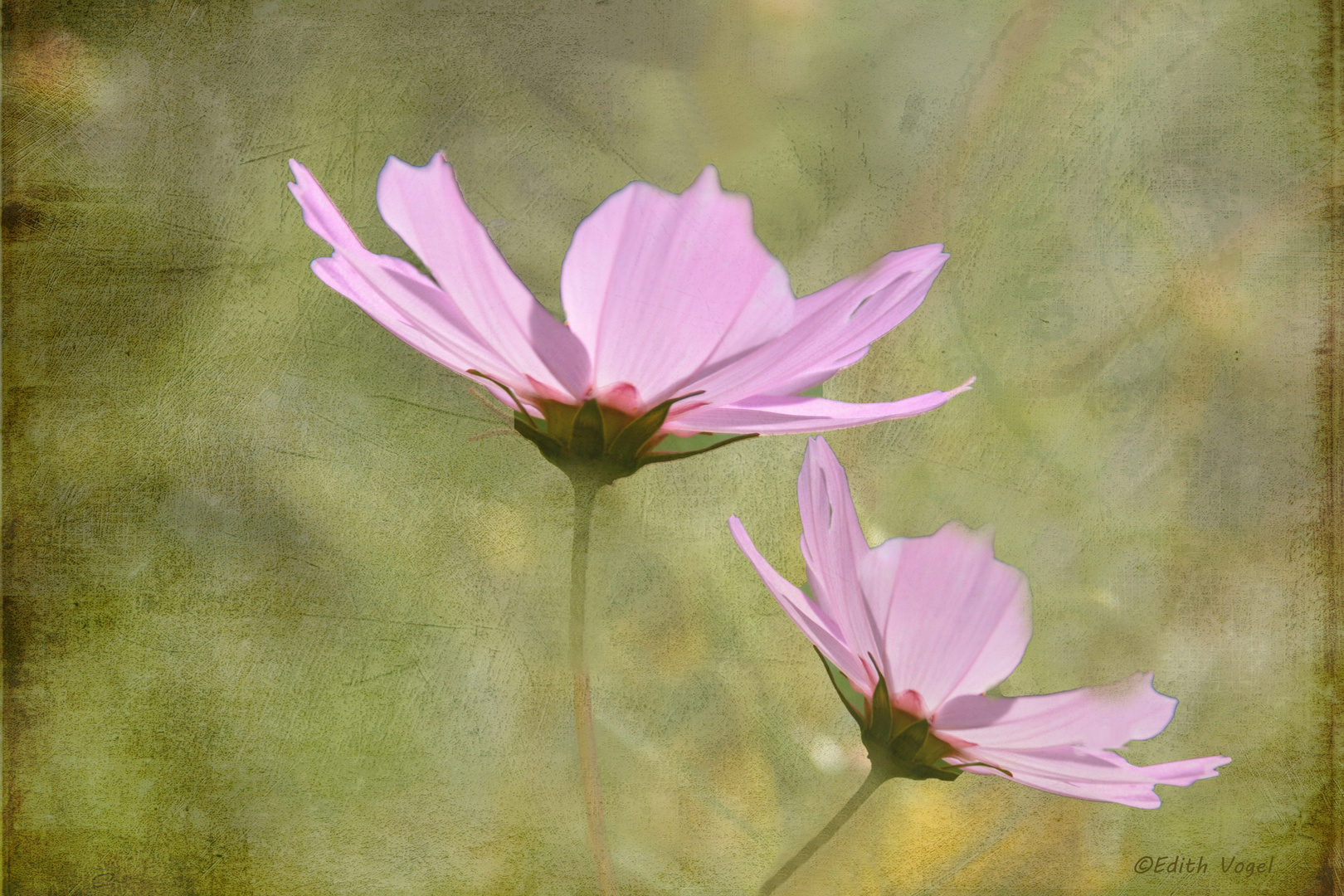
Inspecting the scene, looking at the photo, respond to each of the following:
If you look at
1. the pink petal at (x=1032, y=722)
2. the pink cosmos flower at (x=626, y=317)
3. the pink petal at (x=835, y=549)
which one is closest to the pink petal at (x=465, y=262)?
the pink cosmos flower at (x=626, y=317)

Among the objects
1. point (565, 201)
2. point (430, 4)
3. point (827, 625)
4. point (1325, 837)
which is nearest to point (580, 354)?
point (827, 625)

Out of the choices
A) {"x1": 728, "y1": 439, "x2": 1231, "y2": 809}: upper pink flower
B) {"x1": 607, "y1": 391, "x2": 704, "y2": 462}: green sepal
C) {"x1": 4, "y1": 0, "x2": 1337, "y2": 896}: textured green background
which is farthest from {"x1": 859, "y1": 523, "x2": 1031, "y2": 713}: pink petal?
{"x1": 4, "y1": 0, "x2": 1337, "y2": 896}: textured green background

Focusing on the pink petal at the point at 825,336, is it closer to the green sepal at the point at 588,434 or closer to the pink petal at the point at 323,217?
the green sepal at the point at 588,434

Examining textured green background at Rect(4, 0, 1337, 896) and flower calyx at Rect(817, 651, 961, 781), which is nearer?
flower calyx at Rect(817, 651, 961, 781)

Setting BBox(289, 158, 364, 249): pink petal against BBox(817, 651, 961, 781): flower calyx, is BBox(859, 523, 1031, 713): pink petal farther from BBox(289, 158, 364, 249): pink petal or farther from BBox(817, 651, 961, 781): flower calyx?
BBox(289, 158, 364, 249): pink petal

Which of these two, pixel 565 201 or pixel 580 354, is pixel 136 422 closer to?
pixel 565 201

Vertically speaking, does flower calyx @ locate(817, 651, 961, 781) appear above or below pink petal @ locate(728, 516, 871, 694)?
below
